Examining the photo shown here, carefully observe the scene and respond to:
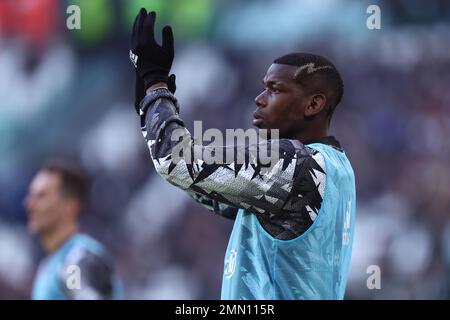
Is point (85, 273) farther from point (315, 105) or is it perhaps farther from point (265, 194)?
point (265, 194)

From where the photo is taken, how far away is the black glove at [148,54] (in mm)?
2863

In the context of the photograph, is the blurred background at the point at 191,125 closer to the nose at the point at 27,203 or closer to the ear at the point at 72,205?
the nose at the point at 27,203

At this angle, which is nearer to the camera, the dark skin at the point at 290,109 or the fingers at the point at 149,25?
the fingers at the point at 149,25

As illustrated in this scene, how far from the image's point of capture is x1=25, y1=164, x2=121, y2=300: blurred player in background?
19.3ft

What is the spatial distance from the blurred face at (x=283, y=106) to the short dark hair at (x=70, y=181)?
4087mm

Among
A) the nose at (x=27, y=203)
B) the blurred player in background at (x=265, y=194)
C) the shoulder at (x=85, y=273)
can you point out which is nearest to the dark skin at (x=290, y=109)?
the blurred player in background at (x=265, y=194)

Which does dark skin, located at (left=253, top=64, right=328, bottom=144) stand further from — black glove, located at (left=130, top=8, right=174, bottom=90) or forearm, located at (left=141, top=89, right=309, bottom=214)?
black glove, located at (left=130, top=8, right=174, bottom=90)

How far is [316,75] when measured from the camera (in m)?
3.07

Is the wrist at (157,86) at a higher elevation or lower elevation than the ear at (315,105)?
higher

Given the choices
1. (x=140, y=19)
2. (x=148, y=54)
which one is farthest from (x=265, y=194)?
(x=140, y=19)

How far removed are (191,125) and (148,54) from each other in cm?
463

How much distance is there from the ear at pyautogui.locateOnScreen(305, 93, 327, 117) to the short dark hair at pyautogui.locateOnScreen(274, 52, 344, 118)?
0.02 meters
